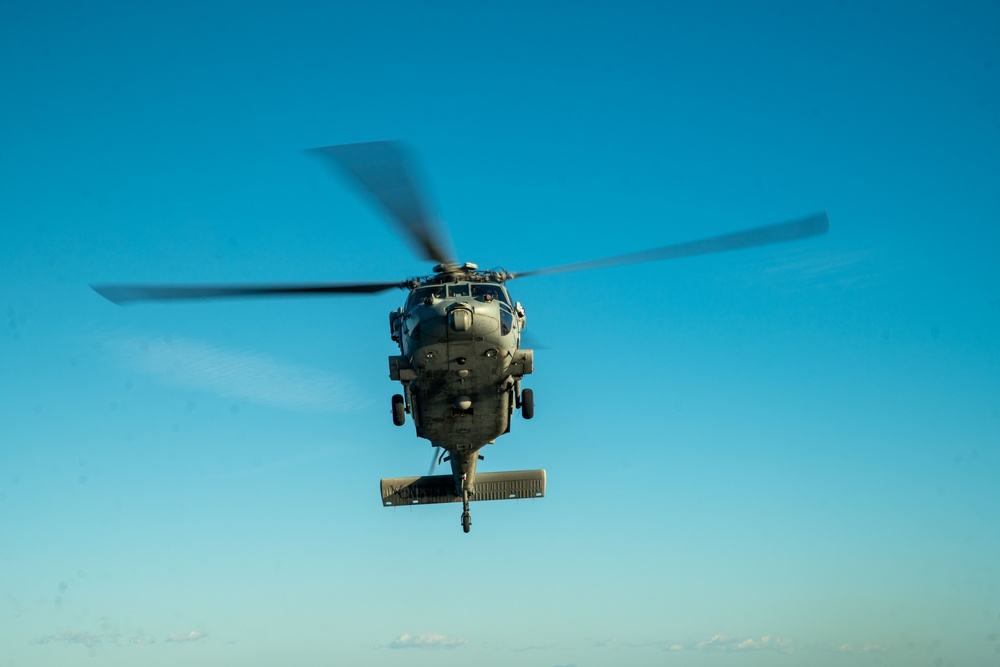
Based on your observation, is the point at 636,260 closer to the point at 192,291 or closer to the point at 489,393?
the point at 489,393

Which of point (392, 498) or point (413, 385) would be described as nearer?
point (413, 385)

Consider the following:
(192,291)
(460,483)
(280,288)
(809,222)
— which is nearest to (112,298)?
(192,291)

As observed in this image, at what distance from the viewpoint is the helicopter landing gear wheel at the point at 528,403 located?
29344 millimetres

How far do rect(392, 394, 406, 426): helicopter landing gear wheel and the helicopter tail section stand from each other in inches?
165

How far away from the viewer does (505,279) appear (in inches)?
1175

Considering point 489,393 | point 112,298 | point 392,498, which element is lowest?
point 392,498

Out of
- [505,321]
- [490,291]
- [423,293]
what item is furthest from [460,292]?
[505,321]

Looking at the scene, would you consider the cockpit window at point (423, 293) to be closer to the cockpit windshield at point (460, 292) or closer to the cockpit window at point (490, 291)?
the cockpit windshield at point (460, 292)

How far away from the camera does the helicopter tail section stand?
32.8m

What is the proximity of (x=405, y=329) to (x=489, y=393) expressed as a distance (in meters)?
2.80

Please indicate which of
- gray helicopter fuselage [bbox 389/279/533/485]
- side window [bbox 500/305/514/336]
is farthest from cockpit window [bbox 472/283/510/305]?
side window [bbox 500/305/514/336]

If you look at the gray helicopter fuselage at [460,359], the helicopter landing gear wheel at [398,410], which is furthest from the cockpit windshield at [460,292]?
the helicopter landing gear wheel at [398,410]

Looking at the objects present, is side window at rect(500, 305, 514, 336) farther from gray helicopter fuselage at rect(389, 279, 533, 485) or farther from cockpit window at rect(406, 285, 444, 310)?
cockpit window at rect(406, 285, 444, 310)

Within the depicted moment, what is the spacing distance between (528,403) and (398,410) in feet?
11.4
